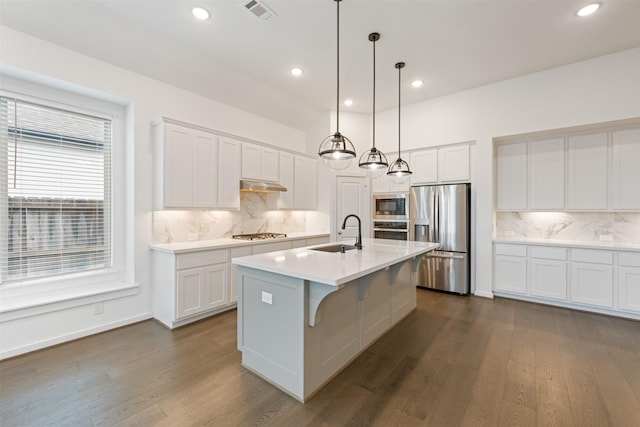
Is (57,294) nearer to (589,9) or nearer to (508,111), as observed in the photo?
(589,9)

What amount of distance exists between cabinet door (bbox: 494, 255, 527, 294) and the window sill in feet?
16.7

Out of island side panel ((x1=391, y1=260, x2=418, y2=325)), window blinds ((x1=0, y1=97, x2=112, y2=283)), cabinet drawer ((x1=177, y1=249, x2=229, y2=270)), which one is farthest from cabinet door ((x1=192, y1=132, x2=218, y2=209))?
island side panel ((x1=391, y1=260, x2=418, y2=325))

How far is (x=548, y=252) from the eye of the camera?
154 inches

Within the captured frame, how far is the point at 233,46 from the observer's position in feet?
10.6

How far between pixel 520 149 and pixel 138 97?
5.48m

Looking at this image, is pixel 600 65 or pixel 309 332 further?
pixel 600 65

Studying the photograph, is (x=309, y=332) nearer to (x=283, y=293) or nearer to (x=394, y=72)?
(x=283, y=293)

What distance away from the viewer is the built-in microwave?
5.03m

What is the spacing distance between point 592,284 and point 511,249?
962 millimetres

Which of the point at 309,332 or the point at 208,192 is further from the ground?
the point at 208,192

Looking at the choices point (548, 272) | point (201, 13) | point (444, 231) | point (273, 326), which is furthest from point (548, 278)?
point (201, 13)

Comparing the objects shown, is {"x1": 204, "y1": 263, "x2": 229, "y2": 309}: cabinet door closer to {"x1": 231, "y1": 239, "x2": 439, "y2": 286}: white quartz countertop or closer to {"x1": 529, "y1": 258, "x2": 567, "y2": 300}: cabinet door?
{"x1": 231, "y1": 239, "x2": 439, "y2": 286}: white quartz countertop

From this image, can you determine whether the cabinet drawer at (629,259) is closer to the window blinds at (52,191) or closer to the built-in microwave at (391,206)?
the built-in microwave at (391,206)

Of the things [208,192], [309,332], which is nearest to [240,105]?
[208,192]
